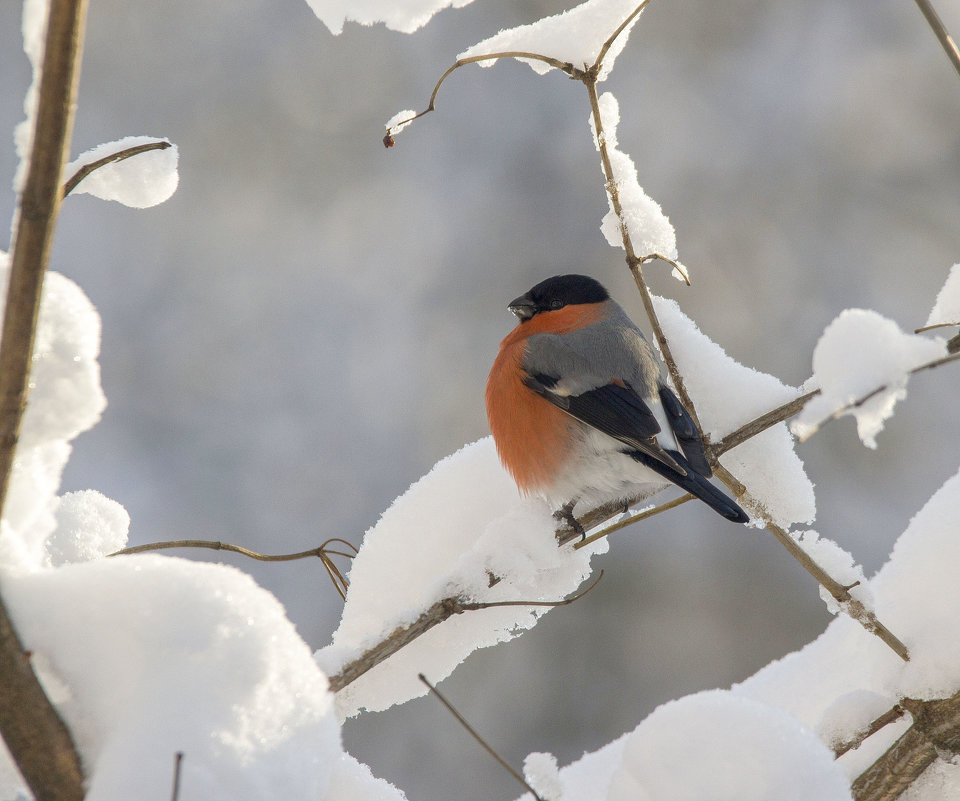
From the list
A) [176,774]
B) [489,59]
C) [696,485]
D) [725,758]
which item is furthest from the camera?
[696,485]

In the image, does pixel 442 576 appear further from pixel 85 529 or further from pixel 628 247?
pixel 628 247

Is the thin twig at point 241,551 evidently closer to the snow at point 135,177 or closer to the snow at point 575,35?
the snow at point 135,177

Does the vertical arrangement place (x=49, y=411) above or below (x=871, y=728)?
above

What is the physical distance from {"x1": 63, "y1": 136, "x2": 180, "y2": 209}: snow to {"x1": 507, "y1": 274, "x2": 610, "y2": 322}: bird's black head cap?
1551 mm

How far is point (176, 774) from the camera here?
0.57 m

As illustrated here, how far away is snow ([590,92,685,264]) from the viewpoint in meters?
1.35

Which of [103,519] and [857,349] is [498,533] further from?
[857,349]

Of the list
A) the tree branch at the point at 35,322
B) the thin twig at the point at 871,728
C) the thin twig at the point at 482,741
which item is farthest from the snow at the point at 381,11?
the thin twig at the point at 871,728

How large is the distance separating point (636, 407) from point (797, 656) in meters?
0.73

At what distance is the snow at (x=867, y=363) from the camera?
60 centimetres

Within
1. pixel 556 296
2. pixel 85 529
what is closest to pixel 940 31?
pixel 85 529

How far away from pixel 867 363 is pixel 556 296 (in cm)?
184

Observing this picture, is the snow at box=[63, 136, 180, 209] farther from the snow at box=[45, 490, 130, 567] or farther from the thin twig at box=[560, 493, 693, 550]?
the thin twig at box=[560, 493, 693, 550]

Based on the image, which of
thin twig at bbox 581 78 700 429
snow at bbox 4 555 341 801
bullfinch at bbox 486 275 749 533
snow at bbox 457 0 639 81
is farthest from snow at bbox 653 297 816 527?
snow at bbox 4 555 341 801
